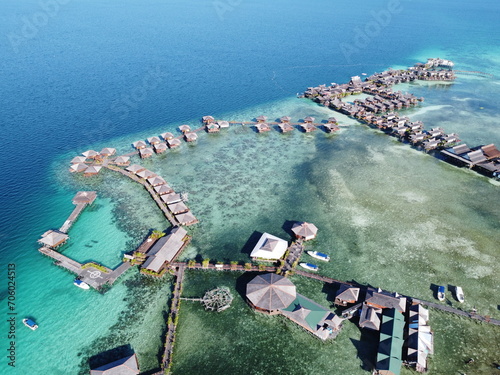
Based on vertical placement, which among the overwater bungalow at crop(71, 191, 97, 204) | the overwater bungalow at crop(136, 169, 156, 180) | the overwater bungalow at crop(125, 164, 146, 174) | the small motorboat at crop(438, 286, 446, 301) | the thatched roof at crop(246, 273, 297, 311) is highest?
the overwater bungalow at crop(125, 164, 146, 174)

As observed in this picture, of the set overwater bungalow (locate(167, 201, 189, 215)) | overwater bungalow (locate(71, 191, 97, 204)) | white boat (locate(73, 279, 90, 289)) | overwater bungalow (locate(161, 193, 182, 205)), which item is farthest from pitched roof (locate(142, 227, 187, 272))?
overwater bungalow (locate(71, 191, 97, 204))

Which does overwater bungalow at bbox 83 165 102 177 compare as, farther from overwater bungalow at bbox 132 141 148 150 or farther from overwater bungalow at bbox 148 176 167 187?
overwater bungalow at bbox 148 176 167 187

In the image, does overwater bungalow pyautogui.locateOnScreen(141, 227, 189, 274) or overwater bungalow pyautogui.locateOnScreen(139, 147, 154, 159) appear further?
overwater bungalow pyautogui.locateOnScreen(139, 147, 154, 159)

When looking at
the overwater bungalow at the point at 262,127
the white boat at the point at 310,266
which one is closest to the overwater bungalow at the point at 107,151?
the overwater bungalow at the point at 262,127

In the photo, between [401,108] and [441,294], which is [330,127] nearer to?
[401,108]

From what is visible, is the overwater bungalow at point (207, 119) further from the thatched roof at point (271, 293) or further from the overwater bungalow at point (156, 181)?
the thatched roof at point (271, 293)

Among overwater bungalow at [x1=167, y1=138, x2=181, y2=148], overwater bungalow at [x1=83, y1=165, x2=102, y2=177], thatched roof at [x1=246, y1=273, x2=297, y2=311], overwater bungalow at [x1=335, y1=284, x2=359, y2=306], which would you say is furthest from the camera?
overwater bungalow at [x1=167, y1=138, x2=181, y2=148]
